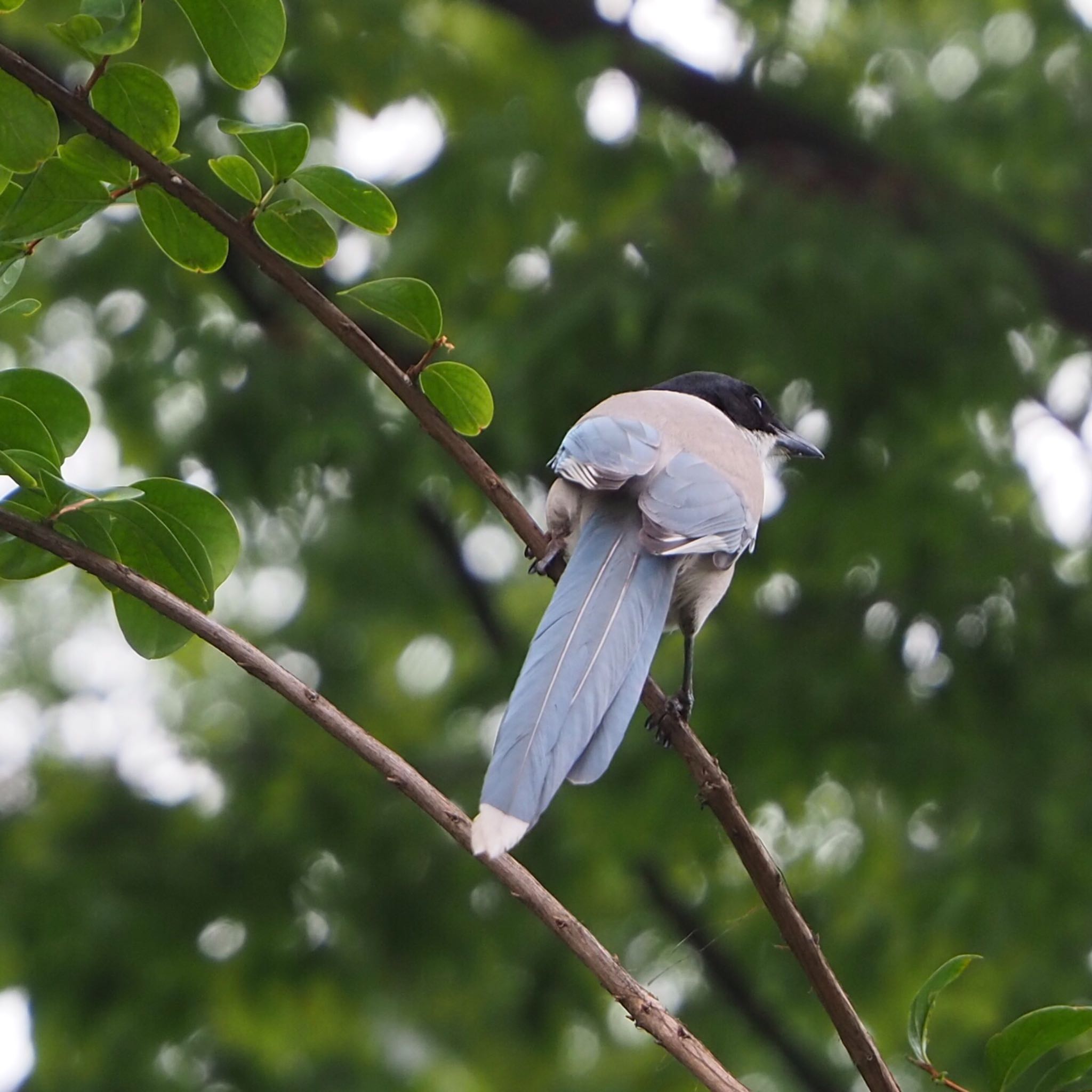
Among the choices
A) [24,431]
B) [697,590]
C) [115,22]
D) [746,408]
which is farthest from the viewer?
[746,408]

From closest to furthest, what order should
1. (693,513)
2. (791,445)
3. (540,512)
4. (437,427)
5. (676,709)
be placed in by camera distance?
(437,427), (676,709), (693,513), (791,445), (540,512)

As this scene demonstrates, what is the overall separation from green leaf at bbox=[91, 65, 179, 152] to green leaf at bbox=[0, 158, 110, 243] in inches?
3.6

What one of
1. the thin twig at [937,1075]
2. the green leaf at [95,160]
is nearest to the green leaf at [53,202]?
the green leaf at [95,160]

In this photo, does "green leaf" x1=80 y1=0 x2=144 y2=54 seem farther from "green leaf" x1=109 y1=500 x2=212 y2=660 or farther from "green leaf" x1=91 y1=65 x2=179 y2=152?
"green leaf" x1=109 y1=500 x2=212 y2=660

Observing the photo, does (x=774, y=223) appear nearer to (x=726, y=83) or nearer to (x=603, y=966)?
(x=726, y=83)

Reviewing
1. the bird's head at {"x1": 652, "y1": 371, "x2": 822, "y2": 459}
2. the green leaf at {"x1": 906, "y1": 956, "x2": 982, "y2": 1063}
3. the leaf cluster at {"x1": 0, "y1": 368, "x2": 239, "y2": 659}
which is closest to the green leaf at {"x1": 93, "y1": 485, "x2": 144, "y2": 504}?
the leaf cluster at {"x1": 0, "y1": 368, "x2": 239, "y2": 659}

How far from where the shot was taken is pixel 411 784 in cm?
160

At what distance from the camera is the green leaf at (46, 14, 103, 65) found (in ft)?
5.23

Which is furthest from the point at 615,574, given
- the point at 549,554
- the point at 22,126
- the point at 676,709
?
the point at 22,126

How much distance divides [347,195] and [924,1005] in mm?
1182

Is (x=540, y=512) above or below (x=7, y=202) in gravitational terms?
below

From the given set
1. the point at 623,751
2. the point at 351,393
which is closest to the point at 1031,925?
the point at 623,751

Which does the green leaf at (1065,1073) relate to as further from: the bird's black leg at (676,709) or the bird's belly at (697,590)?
the bird's belly at (697,590)

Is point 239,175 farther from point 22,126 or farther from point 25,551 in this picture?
point 25,551
